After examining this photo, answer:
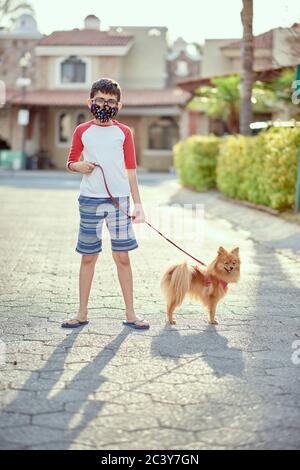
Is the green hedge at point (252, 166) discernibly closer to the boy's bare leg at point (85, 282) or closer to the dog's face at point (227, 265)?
the dog's face at point (227, 265)

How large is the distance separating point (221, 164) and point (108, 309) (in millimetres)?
14182

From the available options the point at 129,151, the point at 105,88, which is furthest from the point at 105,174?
the point at 105,88

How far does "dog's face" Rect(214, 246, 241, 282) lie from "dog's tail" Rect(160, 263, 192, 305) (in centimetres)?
26

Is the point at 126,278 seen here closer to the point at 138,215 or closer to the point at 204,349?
the point at 138,215

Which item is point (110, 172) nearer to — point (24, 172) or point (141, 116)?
point (24, 172)

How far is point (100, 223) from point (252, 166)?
462 inches

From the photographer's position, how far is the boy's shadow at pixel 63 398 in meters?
4.18

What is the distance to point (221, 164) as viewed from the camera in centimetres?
2111

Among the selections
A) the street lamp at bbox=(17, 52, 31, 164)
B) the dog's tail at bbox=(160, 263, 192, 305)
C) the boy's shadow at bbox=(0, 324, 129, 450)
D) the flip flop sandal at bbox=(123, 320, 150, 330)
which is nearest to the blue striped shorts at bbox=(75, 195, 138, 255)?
the dog's tail at bbox=(160, 263, 192, 305)

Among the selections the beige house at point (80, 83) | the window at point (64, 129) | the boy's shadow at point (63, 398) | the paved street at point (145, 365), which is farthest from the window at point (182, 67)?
the boy's shadow at point (63, 398)

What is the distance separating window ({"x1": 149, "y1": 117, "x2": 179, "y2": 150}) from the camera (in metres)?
42.6

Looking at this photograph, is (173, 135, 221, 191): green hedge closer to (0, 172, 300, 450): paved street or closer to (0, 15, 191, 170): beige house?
(0, 172, 300, 450): paved street

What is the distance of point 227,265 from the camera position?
6.56 metres
